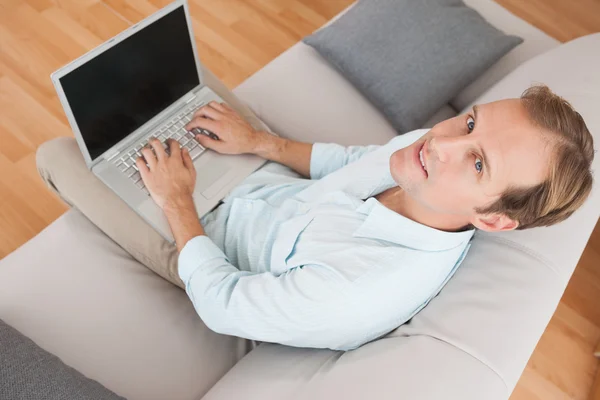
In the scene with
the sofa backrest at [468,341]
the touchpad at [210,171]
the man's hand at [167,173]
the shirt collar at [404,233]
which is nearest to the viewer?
the sofa backrest at [468,341]

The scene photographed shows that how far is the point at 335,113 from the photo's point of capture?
1.69 meters

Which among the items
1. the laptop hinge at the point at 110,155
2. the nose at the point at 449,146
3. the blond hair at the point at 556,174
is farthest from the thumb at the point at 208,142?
the blond hair at the point at 556,174

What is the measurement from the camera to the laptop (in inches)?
45.3

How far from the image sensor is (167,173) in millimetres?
1286

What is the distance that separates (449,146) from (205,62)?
1.57m

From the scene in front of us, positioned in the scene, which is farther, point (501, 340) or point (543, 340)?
point (543, 340)

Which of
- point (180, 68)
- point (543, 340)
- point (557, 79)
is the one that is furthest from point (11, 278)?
point (543, 340)

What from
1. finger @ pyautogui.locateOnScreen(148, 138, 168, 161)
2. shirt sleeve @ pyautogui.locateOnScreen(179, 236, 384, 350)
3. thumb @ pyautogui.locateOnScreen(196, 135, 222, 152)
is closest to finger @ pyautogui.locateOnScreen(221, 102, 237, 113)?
thumb @ pyautogui.locateOnScreen(196, 135, 222, 152)

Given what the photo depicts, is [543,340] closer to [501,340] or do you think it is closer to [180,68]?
[501,340]

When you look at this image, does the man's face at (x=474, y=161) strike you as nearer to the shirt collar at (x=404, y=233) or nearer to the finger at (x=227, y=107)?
the shirt collar at (x=404, y=233)

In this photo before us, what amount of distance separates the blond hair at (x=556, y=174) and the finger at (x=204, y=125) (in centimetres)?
72

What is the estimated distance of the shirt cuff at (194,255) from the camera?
1.17m

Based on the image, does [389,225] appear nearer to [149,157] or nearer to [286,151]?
[286,151]

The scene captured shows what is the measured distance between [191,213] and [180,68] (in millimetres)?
400
